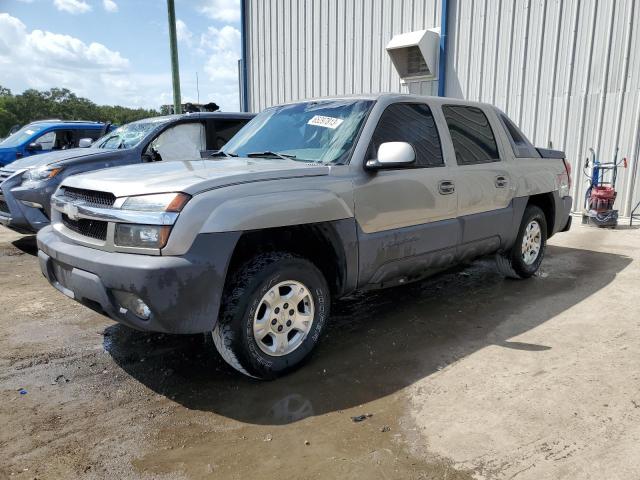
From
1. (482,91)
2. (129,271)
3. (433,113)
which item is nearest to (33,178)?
(129,271)

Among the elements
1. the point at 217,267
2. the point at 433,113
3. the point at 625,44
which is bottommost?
the point at 217,267

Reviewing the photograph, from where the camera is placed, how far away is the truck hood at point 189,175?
2.77 m

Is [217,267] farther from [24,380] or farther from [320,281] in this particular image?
[24,380]

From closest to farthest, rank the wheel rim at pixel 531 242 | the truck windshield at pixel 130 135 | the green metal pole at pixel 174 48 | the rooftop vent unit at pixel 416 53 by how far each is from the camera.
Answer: the wheel rim at pixel 531 242, the truck windshield at pixel 130 135, the rooftop vent unit at pixel 416 53, the green metal pole at pixel 174 48

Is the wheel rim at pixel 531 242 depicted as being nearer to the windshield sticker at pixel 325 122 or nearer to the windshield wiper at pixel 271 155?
the windshield sticker at pixel 325 122

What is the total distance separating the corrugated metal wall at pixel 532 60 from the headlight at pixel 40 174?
8104 mm

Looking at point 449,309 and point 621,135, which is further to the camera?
point 621,135

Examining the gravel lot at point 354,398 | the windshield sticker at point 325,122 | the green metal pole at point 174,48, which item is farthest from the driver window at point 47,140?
the windshield sticker at point 325,122

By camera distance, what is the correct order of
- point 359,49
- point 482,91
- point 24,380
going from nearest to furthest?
point 24,380, point 482,91, point 359,49

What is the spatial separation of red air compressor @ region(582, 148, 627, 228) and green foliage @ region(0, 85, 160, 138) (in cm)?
6496

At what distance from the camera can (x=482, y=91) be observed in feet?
34.1

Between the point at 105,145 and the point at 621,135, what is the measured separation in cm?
870

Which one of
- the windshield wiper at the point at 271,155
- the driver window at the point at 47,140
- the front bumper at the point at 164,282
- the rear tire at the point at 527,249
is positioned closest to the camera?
the front bumper at the point at 164,282

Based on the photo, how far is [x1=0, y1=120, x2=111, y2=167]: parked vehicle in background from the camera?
9.45 m
